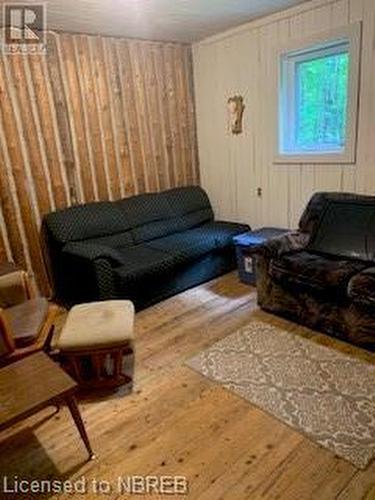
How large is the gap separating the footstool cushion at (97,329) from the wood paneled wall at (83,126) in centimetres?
136

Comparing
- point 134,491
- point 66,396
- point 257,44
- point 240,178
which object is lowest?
point 134,491

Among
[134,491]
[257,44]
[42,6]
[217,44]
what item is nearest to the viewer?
[134,491]

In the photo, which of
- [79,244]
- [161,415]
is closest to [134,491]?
[161,415]

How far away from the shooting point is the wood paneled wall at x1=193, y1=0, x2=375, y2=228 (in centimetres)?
303

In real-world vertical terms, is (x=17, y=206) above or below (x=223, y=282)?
above

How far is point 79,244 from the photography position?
10.9 feet

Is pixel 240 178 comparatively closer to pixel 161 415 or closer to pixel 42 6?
pixel 42 6

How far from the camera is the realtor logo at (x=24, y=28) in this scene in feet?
8.97

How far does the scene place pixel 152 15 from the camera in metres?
3.08

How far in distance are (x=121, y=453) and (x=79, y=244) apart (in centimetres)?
192

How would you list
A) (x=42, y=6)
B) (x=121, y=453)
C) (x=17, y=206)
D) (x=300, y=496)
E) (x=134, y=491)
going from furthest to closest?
(x=17, y=206) < (x=42, y=6) < (x=121, y=453) < (x=134, y=491) < (x=300, y=496)

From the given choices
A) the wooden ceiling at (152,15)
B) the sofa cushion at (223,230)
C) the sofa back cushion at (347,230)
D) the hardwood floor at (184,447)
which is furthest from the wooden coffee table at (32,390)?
the wooden ceiling at (152,15)

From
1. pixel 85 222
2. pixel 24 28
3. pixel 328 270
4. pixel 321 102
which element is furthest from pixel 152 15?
pixel 328 270

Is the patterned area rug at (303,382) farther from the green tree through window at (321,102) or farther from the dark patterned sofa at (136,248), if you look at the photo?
the green tree through window at (321,102)
